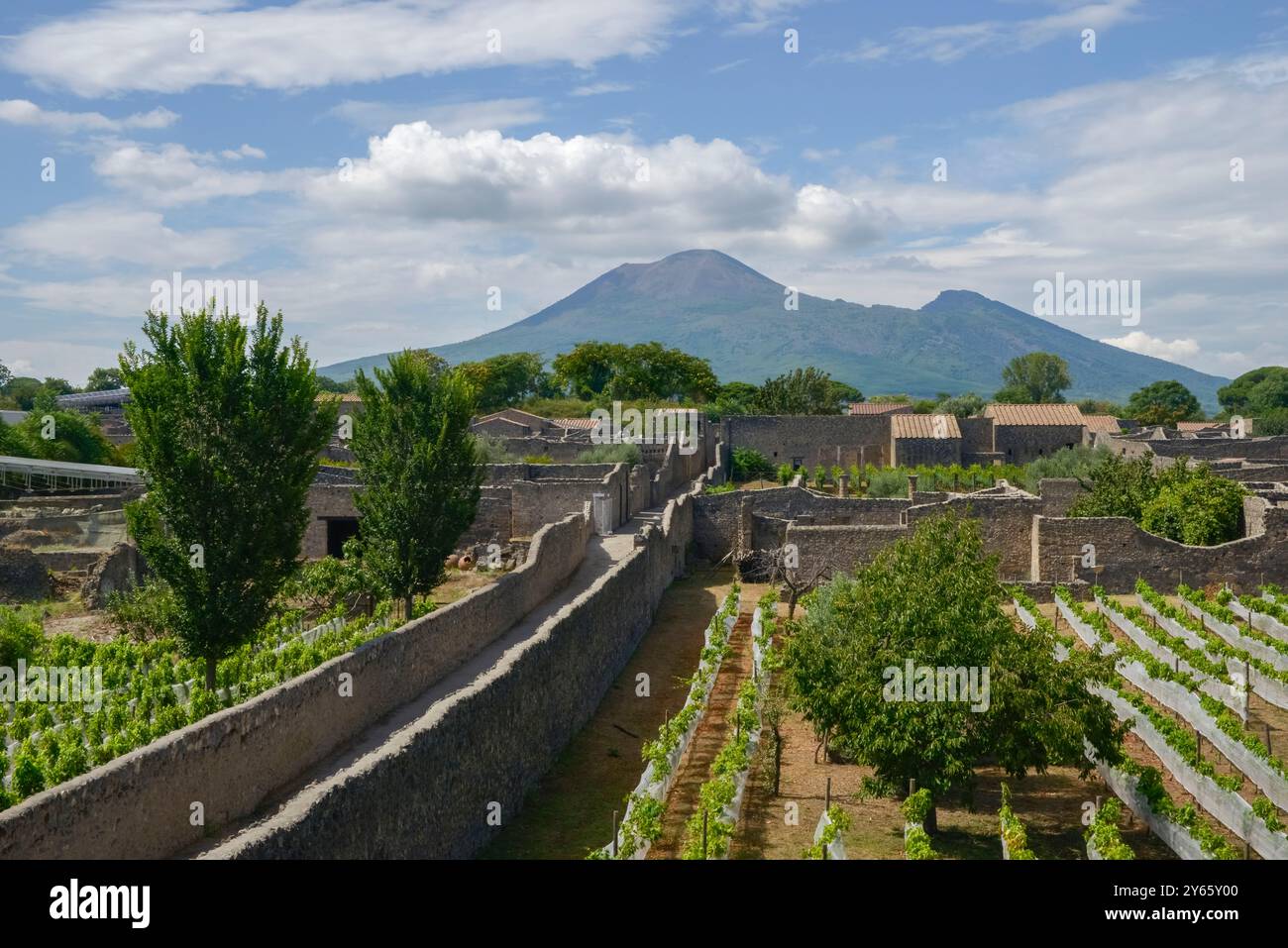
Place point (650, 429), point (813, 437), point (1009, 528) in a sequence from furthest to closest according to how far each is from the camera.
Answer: point (813, 437) < point (650, 429) < point (1009, 528)

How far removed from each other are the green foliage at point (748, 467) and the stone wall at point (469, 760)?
1274 inches

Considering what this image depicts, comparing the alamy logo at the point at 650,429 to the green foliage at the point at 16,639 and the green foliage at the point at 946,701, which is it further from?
the green foliage at the point at 946,701

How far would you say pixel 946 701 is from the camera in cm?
1415

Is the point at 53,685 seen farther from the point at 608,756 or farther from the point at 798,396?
the point at 798,396

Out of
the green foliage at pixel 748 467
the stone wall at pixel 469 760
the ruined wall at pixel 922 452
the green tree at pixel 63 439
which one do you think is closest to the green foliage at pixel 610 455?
the green foliage at pixel 748 467

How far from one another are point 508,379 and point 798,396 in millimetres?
31232

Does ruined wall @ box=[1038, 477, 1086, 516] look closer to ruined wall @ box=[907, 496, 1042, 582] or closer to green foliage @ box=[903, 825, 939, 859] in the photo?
ruined wall @ box=[907, 496, 1042, 582]

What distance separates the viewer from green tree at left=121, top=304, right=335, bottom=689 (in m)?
18.5

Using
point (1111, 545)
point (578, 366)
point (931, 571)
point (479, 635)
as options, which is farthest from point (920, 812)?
point (578, 366)

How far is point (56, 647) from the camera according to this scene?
21.4m
